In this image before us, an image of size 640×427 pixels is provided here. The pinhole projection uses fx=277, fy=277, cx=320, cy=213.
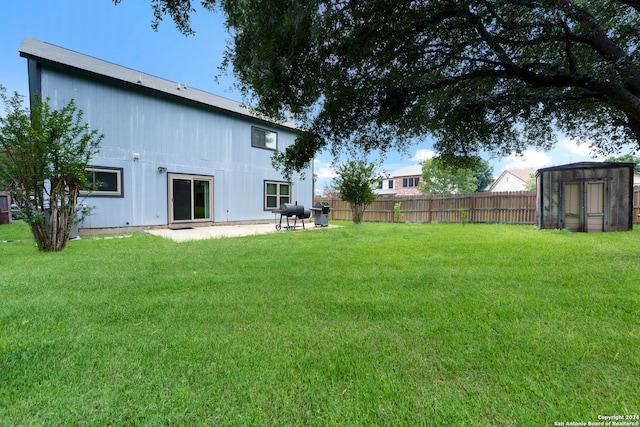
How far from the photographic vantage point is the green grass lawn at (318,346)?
1.47 m

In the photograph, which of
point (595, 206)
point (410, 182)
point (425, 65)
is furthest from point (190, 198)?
point (410, 182)

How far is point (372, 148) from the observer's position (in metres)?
5.55

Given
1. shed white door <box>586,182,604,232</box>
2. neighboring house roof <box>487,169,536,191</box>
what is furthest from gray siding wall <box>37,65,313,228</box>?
neighboring house roof <box>487,169,536,191</box>

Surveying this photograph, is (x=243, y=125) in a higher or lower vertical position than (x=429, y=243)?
higher

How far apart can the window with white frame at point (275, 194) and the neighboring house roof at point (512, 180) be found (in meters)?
35.5

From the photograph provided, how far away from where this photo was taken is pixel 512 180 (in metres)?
38.4

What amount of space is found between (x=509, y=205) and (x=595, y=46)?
11014 mm

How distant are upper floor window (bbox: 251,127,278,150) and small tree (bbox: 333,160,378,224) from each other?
154 inches

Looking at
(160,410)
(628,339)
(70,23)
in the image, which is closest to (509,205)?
(628,339)

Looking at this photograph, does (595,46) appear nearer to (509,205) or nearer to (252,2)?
(252,2)

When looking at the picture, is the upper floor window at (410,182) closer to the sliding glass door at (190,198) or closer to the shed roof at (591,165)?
the shed roof at (591,165)

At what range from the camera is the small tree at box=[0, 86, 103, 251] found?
545 centimetres

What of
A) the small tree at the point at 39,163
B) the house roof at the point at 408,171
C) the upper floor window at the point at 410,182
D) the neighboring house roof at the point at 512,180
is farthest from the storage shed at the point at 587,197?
the neighboring house roof at the point at 512,180

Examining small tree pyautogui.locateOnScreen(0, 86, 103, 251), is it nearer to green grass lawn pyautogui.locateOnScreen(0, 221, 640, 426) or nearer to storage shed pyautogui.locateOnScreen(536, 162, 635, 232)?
green grass lawn pyautogui.locateOnScreen(0, 221, 640, 426)
